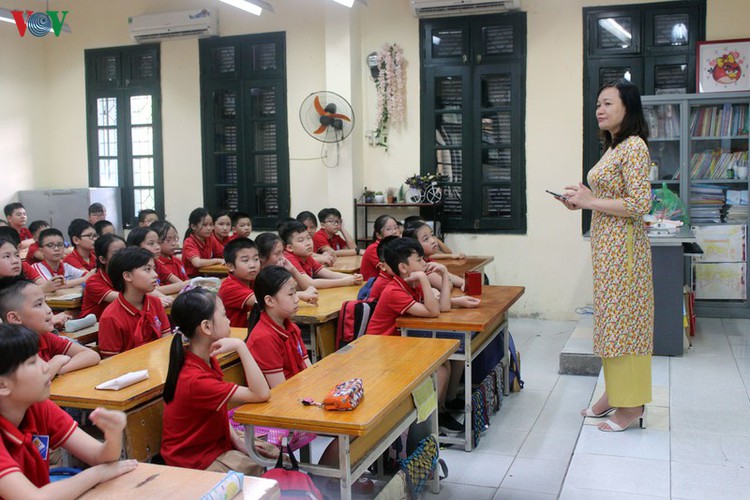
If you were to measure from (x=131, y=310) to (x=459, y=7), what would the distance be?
179 inches

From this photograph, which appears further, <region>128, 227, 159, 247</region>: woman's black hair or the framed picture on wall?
the framed picture on wall

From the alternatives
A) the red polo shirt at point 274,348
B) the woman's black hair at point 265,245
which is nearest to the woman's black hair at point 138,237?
the woman's black hair at point 265,245

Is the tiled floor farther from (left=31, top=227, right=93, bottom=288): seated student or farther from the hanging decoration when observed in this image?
the hanging decoration

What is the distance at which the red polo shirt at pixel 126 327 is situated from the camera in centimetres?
346

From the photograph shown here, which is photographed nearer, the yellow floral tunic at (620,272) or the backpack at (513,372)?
the yellow floral tunic at (620,272)

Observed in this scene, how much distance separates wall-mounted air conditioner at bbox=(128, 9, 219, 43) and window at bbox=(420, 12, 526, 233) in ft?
7.11

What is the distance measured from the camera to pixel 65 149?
8758 mm

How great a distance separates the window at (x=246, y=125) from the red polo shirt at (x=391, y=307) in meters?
4.14

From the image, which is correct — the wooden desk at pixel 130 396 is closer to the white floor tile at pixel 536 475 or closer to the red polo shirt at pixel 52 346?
the red polo shirt at pixel 52 346

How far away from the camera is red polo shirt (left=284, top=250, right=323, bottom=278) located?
16.5 feet

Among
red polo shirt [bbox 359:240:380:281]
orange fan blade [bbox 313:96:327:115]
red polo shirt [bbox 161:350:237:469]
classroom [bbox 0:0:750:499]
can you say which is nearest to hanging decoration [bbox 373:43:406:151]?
classroom [bbox 0:0:750:499]

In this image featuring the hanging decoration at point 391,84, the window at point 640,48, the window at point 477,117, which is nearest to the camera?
the window at point 640,48

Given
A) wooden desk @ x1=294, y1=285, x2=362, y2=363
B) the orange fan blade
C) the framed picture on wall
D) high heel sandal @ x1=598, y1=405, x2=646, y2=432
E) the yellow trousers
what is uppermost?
the framed picture on wall

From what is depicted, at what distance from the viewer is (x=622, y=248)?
137 inches
